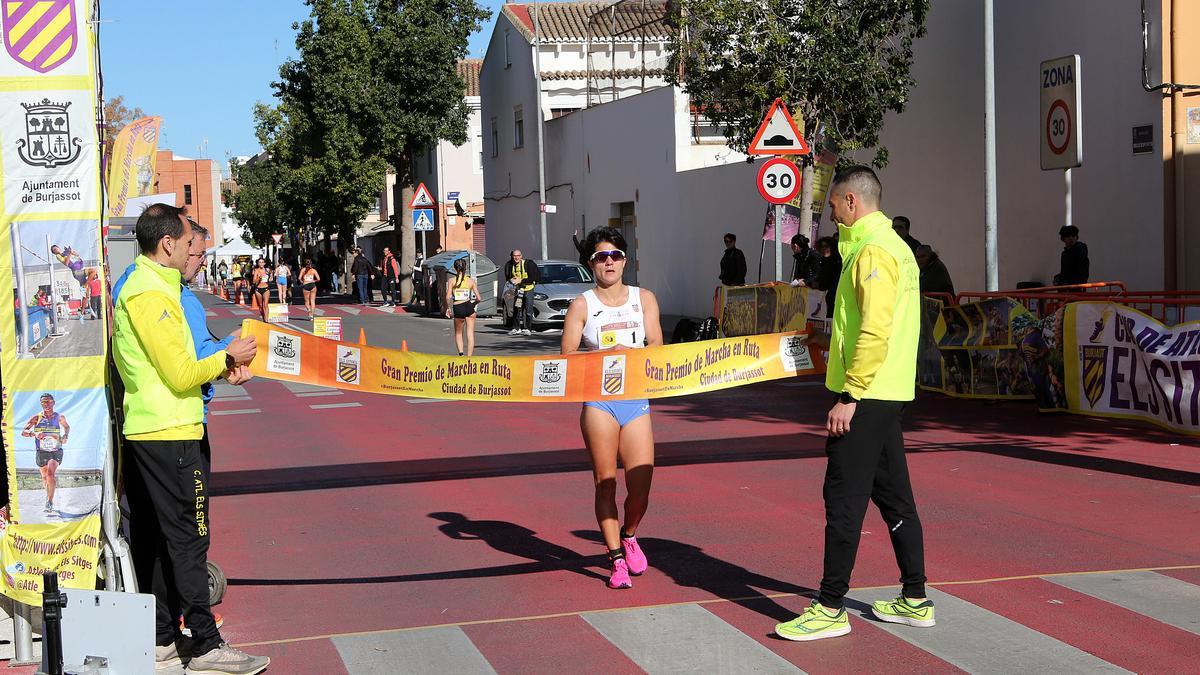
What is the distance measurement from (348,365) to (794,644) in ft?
9.10

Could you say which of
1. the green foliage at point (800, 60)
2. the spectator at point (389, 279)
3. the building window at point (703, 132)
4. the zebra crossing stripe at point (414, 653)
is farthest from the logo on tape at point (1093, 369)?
Answer: the spectator at point (389, 279)

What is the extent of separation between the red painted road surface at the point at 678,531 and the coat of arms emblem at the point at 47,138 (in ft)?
7.63

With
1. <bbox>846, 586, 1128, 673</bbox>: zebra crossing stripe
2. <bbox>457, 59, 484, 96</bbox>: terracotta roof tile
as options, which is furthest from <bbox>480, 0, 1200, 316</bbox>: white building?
<bbox>457, 59, 484, 96</bbox>: terracotta roof tile

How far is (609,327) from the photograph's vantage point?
7160 mm

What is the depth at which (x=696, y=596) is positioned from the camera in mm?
6770

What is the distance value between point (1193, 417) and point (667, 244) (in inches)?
871

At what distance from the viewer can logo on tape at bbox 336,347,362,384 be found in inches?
277

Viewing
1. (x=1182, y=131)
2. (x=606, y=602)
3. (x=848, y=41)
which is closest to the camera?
(x=606, y=602)

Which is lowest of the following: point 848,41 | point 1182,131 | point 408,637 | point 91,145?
point 408,637

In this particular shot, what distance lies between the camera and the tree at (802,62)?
21.4m

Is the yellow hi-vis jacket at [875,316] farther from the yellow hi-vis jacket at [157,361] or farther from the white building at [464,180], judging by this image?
the white building at [464,180]

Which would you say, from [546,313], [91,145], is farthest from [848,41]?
[91,145]

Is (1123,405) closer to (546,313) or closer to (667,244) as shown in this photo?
(546,313)

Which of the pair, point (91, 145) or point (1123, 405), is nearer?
point (91, 145)
